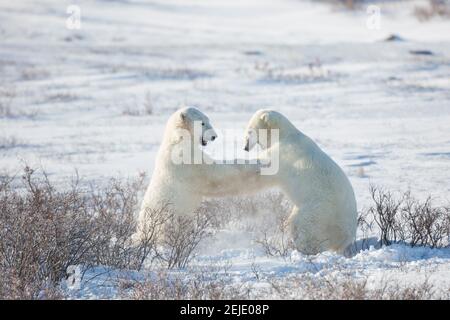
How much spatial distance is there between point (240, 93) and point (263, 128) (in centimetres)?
1063

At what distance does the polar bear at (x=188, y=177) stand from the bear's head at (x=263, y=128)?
0.35m

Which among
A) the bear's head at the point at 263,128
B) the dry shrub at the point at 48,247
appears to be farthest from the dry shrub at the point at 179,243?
the bear's head at the point at 263,128

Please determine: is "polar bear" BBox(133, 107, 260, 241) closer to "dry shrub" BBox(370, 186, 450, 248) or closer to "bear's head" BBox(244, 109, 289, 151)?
"bear's head" BBox(244, 109, 289, 151)

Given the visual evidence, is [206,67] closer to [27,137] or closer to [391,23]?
[27,137]

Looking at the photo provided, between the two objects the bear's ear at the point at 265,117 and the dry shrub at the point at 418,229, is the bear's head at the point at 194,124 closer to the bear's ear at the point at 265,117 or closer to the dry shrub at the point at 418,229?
the bear's ear at the point at 265,117

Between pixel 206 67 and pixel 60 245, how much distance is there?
1690cm

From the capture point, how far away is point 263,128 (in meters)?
6.68

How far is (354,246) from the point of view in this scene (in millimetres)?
6195

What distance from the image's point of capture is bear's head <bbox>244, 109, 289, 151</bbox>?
657 centimetres

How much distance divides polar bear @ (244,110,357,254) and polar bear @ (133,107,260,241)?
25 cm

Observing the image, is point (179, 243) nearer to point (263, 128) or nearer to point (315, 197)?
point (315, 197)

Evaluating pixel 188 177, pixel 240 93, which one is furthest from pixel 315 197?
pixel 240 93

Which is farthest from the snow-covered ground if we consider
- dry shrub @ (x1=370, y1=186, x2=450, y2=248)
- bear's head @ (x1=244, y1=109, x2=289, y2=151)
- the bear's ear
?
the bear's ear

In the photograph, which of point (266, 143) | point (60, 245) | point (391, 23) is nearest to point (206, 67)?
point (391, 23)
